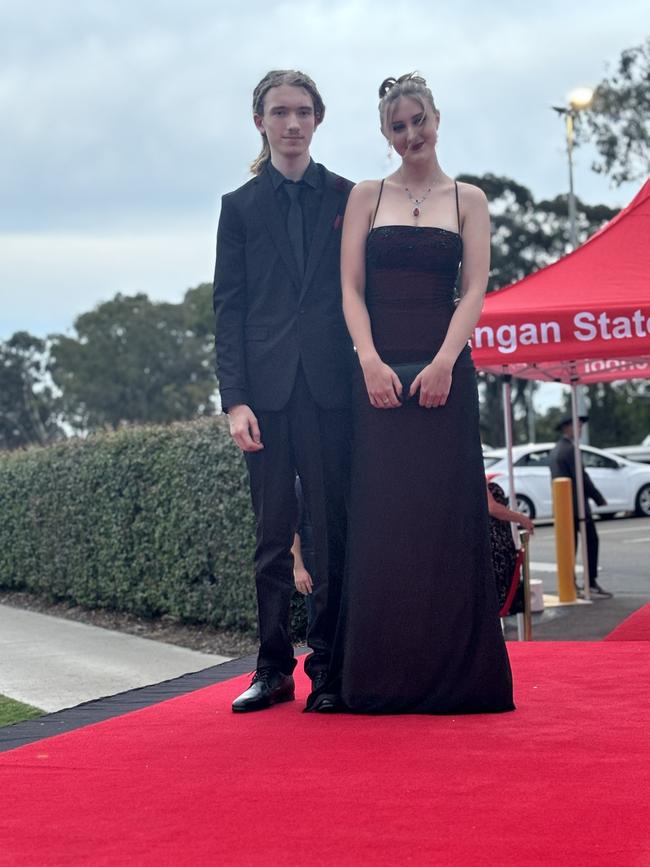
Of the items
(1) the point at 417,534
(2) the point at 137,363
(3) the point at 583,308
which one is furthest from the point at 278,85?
(2) the point at 137,363

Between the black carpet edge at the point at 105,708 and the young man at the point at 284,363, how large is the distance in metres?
0.57

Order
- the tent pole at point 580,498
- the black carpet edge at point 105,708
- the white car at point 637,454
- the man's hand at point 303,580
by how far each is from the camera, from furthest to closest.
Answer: the white car at point 637,454
the tent pole at point 580,498
the man's hand at point 303,580
the black carpet edge at point 105,708

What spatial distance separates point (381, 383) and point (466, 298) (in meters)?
0.41

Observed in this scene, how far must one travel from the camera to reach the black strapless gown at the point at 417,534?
12.9 feet

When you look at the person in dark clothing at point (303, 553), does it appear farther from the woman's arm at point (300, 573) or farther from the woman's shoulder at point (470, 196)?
the woman's shoulder at point (470, 196)

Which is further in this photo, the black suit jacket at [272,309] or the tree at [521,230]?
the tree at [521,230]

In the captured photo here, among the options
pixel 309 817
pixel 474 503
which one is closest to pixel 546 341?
pixel 474 503

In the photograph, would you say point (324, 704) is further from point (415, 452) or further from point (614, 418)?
point (614, 418)

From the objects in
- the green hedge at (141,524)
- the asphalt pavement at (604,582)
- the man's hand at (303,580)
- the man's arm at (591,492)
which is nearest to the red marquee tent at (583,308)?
the asphalt pavement at (604,582)

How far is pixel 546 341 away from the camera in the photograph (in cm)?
770

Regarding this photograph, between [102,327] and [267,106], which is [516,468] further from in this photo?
[102,327]

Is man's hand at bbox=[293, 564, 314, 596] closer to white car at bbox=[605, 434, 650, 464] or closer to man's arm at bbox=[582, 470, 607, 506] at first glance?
man's arm at bbox=[582, 470, 607, 506]

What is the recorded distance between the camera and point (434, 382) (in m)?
3.98

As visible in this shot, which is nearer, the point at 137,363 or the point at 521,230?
the point at 521,230
